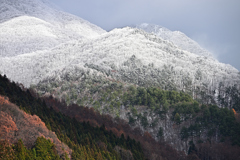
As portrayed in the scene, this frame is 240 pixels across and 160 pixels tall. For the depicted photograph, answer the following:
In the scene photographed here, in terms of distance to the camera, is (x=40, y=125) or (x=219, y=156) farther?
(x=219, y=156)

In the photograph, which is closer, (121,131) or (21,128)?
(21,128)

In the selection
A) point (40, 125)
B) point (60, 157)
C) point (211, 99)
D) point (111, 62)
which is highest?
point (111, 62)

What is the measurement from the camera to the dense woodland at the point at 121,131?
59.3m

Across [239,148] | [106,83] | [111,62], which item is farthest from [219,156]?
[111,62]

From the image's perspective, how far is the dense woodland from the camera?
2334 inches

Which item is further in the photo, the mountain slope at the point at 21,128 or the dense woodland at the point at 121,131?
the dense woodland at the point at 121,131

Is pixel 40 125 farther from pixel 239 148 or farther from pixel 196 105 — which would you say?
pixel 196 105

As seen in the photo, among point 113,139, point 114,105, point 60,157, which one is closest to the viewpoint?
point 60,157

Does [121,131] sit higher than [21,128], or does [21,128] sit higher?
[21,128]

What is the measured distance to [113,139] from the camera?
71625 millimetres

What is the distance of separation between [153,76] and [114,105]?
52.1m

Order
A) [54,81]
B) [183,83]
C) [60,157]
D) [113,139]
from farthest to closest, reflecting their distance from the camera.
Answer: [183,83] < [54,81] < [113,139] < [60,157]

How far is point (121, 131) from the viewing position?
86375 millimetres

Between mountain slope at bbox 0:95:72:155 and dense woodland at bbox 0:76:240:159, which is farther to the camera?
dense woodland at bbox 0:76:240:159
